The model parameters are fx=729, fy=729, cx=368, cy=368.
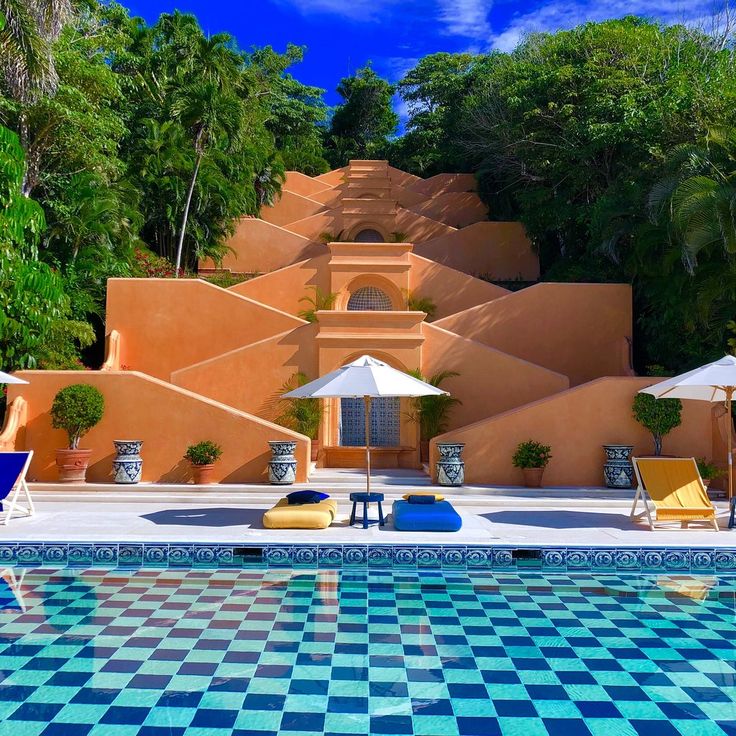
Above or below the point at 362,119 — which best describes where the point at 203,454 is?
below

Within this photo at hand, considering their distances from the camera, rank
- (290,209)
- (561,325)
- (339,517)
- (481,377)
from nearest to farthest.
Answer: (339,517) < (481,377) < (561,325) < (290,209)

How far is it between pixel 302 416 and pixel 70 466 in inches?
206

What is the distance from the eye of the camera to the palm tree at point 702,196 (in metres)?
14.3

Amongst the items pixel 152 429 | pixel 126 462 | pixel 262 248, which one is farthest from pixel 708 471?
pixel 262 248

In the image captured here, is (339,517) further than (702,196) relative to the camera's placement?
No

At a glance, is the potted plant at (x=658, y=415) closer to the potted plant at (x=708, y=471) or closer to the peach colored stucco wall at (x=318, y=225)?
the potted plant at (x=708, y=471)

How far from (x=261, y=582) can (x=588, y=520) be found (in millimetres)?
5658

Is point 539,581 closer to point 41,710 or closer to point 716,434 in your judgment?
point 41,710

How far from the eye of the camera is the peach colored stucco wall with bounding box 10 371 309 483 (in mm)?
14617

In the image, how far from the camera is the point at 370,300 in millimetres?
23000

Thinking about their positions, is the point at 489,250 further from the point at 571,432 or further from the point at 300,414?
the point at 571,432

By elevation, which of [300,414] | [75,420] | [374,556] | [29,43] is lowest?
[374,556]

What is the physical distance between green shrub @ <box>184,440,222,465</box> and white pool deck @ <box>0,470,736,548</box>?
23.8 inches

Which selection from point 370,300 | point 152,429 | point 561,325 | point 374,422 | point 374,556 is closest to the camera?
point 374,556
